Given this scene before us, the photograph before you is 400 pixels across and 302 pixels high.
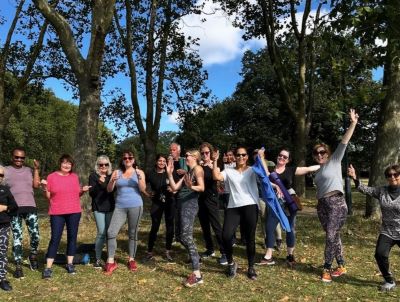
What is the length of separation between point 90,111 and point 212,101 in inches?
539

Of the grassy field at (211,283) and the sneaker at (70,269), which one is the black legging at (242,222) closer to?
the grassy field at (211,283)

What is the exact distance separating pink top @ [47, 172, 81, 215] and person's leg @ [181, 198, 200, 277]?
5.79 feet

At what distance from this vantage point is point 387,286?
6.26 meters

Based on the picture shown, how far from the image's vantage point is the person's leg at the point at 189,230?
659 cm

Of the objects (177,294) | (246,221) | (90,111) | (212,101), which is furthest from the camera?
(212,101)

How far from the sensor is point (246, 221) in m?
6.70

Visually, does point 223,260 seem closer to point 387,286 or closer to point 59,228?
point 387,286

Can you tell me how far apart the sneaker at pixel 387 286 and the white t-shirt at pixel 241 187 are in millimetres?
2110

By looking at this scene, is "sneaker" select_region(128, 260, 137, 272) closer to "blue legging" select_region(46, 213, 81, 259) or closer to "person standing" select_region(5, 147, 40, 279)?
"blue legging" select_region(46, 213, 81, 259)

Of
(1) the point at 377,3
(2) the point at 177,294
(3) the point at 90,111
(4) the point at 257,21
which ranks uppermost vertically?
(4) the point at 257,21

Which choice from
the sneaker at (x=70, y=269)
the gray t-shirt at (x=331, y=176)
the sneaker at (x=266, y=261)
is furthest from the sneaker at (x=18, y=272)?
the gray t-shirt at (x=331, y=176)

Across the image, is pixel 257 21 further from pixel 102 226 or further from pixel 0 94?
pixel 102 226

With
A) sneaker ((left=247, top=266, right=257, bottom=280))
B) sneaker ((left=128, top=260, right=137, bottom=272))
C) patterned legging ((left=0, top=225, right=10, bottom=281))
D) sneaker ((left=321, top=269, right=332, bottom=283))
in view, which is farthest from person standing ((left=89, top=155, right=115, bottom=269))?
sneaker ((left=321, top=269, right=332, bottom=283))

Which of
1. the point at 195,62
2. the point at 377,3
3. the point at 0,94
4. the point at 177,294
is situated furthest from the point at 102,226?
the point at 195,62
